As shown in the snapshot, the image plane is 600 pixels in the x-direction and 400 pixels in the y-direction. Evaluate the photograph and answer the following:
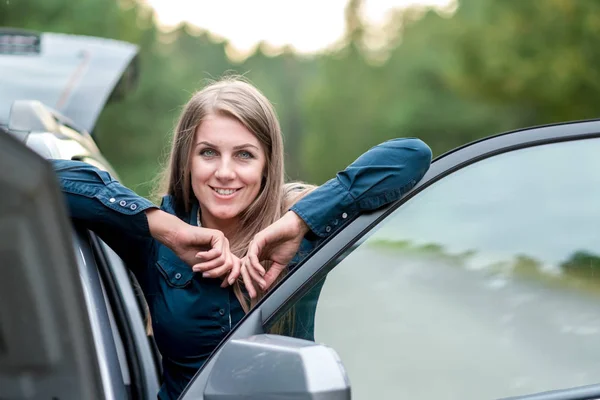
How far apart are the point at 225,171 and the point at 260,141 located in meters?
0.17

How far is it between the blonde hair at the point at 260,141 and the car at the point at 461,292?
0.51 m

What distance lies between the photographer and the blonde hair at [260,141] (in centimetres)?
277

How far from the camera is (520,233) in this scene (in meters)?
2.22

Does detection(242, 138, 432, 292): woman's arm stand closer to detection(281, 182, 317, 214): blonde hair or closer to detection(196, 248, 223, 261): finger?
detection(196, 248, 223, 261): finger

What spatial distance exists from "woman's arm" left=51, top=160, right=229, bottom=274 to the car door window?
1.36ft

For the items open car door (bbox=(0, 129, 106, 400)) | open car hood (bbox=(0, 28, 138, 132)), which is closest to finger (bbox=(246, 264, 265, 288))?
open car door (bbox=(0, 129, 106, 400))

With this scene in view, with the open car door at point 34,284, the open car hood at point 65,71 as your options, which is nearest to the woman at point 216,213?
the open car door at point 34,284

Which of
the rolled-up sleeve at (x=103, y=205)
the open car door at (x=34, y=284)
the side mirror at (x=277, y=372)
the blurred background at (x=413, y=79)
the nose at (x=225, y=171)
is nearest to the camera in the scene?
the open car door at (x=34, y=284)

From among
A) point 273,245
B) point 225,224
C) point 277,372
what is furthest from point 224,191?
point 277,372

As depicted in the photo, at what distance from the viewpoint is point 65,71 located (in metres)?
4.27

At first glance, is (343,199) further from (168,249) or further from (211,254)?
(168,249)

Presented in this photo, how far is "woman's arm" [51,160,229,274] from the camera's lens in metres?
2.45

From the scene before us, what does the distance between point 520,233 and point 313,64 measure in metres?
109

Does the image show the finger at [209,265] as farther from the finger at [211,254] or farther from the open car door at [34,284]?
the open car door at [34,284]
